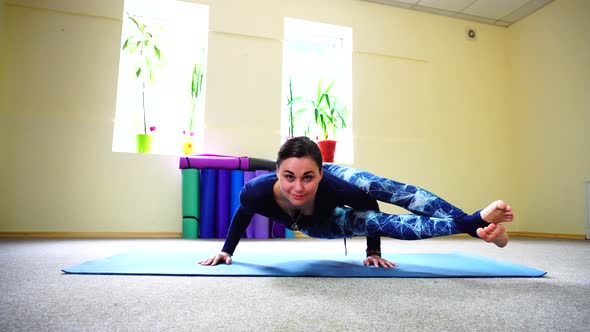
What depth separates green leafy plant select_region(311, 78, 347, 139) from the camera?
391 centimetres

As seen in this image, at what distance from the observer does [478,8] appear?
431 centimetres

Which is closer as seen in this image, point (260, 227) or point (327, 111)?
point (260, 227)

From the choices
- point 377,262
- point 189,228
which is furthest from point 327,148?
point 377,262

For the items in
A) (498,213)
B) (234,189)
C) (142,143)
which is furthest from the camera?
(142,143)

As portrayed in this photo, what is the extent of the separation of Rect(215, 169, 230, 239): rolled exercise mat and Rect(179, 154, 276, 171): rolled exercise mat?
0.28ft

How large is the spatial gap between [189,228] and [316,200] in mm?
1981

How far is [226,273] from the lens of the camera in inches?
56.2

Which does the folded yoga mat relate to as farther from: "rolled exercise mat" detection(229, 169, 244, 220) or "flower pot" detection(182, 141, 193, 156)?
"flower pot" detection(182, 141, 193, 156)

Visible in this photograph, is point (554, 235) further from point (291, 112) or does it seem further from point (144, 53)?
point (144, 53)

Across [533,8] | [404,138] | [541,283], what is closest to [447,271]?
[541,283]

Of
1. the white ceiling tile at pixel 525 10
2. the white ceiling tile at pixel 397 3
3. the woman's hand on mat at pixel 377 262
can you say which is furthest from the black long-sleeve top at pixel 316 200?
the white ceiling tile at pixel 525 10

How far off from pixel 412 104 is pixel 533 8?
1798 millimetres

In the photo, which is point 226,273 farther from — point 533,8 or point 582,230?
point 533,8

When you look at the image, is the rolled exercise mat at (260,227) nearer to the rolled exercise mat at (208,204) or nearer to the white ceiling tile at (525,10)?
the rolled exercise mat at (208,204)
